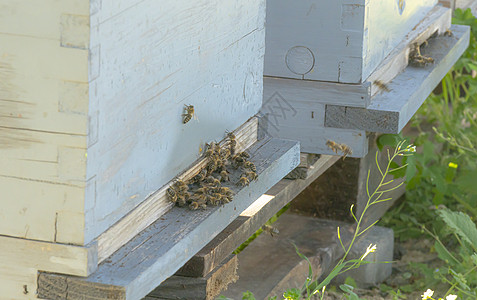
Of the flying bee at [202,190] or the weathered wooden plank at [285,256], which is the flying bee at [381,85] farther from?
the flying bee at [202,190]

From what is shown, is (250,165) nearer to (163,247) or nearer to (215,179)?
(215,179)

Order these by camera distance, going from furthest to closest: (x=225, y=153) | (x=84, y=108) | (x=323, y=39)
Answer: (x=323, y=39)
(x=225, y=153)
(x=84, y=108)

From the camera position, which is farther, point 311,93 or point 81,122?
point 311,93

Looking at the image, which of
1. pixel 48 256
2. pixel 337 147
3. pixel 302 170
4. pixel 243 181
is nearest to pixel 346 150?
pixel 337 147

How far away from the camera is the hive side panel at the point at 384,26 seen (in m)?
3.14

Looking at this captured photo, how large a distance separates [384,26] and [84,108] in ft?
6.55

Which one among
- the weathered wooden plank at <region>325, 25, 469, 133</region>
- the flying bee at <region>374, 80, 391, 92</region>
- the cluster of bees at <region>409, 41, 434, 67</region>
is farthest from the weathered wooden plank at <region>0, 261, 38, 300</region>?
the cluster of bees at <region>409, 41, 434, 67</region>

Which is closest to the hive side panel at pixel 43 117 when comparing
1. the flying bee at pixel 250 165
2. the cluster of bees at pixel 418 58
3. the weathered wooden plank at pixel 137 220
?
the weathered wooden plank at pixel 137 220

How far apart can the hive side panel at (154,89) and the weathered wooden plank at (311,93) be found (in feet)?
2.35

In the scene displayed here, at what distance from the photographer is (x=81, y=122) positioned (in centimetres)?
167

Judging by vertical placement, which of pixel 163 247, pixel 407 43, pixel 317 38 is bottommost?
pixel 163 247

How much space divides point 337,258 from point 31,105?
227 centimetres

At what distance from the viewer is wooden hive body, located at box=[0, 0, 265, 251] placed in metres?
1.64

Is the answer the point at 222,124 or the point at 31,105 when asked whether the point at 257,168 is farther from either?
the point at 31,105
